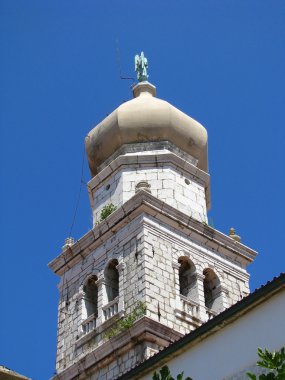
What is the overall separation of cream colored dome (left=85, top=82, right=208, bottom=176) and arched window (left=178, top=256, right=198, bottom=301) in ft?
14.3

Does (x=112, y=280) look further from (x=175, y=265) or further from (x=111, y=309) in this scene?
(x=175, y=265)

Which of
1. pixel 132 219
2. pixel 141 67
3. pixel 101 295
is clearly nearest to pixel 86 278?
pixel 101 295

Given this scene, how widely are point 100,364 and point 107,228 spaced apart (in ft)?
13.2

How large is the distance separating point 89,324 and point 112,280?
4.37 feet

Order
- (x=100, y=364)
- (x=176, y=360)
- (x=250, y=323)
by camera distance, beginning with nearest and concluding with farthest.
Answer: (x=250, y=323)
(x=176, y=360)
(x=100, y=364)

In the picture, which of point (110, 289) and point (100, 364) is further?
point (110, 289)

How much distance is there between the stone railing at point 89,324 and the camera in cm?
2164

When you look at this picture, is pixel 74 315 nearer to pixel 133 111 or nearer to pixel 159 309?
pixel 159 309

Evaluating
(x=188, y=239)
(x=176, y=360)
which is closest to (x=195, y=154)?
(x=188, y=239)

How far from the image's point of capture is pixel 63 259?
2375cm

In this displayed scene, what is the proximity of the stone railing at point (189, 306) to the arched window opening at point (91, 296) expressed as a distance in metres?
2.61

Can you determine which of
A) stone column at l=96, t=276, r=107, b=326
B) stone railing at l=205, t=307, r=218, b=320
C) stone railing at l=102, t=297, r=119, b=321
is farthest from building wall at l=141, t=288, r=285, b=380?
stone column at l=96, t=276, r=107, b=326

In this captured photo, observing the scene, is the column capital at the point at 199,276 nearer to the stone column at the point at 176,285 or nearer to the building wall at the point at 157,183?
the stone column at the point at 176,285

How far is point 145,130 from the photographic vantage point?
24.9m
